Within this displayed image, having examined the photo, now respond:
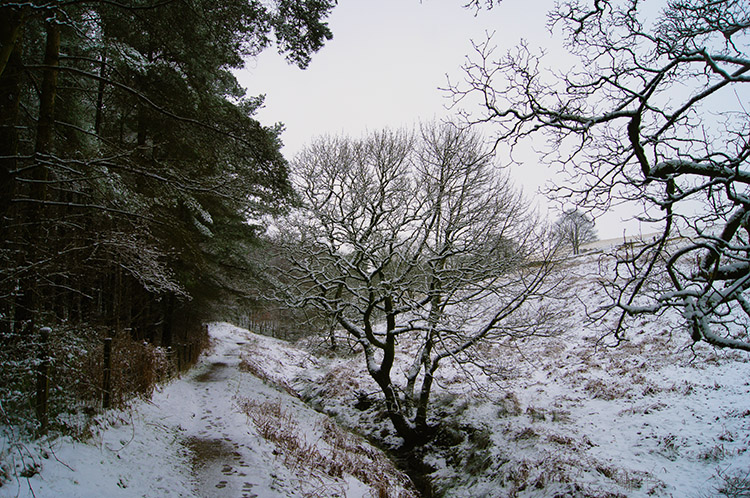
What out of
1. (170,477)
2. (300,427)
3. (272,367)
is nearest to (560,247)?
(300,427)

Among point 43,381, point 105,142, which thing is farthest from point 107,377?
point 105,142

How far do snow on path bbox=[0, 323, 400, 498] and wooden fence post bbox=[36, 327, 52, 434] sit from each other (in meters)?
0.28

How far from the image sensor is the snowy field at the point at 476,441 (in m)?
4.60

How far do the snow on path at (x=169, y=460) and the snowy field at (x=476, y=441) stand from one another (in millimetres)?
21

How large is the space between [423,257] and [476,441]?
16.6 feet

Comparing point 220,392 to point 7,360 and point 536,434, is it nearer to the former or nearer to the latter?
point 7,360

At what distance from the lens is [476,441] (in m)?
8.73

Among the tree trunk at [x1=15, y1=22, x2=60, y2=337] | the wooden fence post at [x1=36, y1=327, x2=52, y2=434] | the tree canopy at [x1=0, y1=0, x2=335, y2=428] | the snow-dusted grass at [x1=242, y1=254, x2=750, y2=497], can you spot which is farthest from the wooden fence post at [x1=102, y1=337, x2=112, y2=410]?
the snow-dusted grass at [x1=242, y1=254, x2=750, y2=497]

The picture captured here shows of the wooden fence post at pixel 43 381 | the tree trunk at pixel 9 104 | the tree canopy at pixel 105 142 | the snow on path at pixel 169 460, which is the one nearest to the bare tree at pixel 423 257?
the snow on path at pixel 169 460

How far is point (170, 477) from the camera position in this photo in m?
4.74

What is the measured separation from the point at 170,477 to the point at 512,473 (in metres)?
6.20

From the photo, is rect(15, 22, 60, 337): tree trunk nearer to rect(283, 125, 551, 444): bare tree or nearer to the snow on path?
the snow on path

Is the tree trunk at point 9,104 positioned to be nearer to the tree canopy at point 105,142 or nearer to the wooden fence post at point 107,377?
the tree canopy at point 105,142

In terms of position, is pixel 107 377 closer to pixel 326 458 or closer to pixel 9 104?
pixel 326 458
